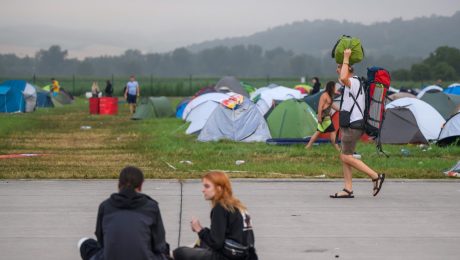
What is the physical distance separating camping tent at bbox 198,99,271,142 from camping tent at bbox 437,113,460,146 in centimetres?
421

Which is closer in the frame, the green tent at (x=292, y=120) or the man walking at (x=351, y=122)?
the man walking at (x=351, y=122)

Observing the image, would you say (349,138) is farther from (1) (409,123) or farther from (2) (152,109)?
(2) (152,109)

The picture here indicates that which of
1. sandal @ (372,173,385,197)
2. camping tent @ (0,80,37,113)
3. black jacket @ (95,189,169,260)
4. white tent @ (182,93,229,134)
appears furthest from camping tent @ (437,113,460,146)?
camping tent @ (0,80,37,113)

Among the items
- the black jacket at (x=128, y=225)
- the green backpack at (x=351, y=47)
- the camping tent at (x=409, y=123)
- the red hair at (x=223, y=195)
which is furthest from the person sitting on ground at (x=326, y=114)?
the black jacket at (x=128, y=225)

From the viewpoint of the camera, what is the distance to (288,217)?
10914mm

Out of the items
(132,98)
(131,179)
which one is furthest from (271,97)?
(131,179)

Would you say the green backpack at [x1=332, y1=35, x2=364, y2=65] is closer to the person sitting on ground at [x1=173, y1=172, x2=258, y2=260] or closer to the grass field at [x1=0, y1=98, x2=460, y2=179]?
the grass field at [x1=0, y1=98, x2=460, y2=179]

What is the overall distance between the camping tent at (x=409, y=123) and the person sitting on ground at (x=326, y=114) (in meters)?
2.14

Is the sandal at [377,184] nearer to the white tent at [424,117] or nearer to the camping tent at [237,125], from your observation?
the camping tent at [237,125]

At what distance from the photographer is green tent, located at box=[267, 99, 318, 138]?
22.4m

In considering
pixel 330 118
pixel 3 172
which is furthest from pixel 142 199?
pixel 330 118

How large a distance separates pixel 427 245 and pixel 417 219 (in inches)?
61.9

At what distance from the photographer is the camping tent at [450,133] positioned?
21188 millimetres

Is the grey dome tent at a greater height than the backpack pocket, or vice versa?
the backpack pocket
